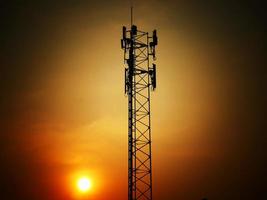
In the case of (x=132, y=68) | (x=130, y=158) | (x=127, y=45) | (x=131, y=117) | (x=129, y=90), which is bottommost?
(x=130, y=158)

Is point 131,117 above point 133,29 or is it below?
below

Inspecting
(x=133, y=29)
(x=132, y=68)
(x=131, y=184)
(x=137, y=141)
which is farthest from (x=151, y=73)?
(x=131, y=184)

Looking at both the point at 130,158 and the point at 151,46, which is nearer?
the point at 130,158

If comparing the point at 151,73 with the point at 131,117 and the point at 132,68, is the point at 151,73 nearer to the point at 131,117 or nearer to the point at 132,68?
the point at 132,68

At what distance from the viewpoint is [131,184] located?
21.3 metres

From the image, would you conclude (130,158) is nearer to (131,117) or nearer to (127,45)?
(131,117)

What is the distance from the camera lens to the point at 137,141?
73.3 ft

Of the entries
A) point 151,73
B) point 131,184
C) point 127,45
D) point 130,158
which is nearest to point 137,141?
point 130,158

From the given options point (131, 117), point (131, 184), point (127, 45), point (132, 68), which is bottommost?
point (131, 184)

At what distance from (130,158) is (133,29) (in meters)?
8.70

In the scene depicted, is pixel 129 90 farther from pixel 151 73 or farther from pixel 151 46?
pixel 151 46

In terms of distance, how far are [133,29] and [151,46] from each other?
70.5 inches

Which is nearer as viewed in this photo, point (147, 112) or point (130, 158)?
point (130, 158)

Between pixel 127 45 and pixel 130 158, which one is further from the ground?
pixel 127 45
